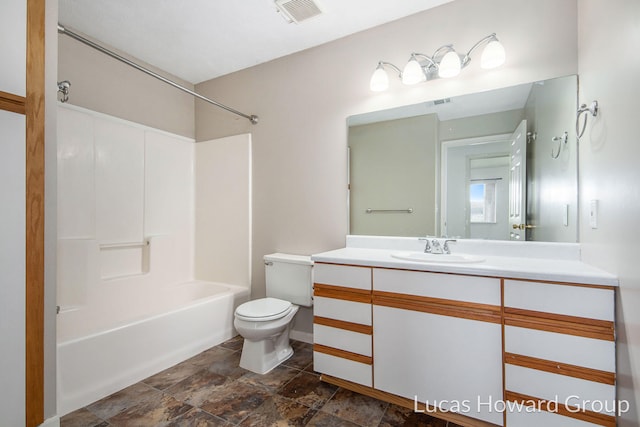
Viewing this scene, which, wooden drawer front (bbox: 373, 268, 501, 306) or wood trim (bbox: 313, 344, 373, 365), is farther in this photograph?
wood trim (bbox: 313, 344, 373, 365)

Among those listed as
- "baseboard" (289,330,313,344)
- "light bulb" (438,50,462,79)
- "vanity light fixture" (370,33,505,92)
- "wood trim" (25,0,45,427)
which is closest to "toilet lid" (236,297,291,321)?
"baseboard" (289,330,313,344)

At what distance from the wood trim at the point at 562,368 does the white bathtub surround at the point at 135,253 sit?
2.14m

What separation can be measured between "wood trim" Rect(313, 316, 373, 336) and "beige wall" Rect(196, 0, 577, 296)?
672mm

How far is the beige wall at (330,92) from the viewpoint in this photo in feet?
5.57

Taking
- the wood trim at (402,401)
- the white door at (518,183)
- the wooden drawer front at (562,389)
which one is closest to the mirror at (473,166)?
the white door at (518,183)

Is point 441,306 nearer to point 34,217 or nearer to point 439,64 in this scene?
point 439,64

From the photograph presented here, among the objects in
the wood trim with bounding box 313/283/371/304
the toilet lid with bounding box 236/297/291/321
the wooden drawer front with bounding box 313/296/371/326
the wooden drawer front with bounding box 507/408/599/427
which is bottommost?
the wooden drawer front with bounding box 507/408/599/427

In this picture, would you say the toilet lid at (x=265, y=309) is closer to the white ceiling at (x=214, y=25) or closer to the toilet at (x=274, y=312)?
the toilet at (x=274, y=312)

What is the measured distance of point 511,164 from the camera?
1.76 meters

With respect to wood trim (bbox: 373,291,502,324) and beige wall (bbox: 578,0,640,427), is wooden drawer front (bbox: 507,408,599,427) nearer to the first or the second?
beige wall (bbox: 578,0,640,427)

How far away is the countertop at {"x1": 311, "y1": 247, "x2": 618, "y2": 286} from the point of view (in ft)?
3.93

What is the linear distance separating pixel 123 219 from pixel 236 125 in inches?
53.2

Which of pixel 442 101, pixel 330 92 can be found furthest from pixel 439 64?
pixel 330 92

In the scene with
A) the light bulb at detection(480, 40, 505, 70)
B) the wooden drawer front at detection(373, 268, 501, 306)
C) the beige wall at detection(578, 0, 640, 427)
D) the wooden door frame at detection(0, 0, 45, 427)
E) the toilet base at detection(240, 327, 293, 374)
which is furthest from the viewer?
the toilet base at detection(240, 327, 293, 374)
